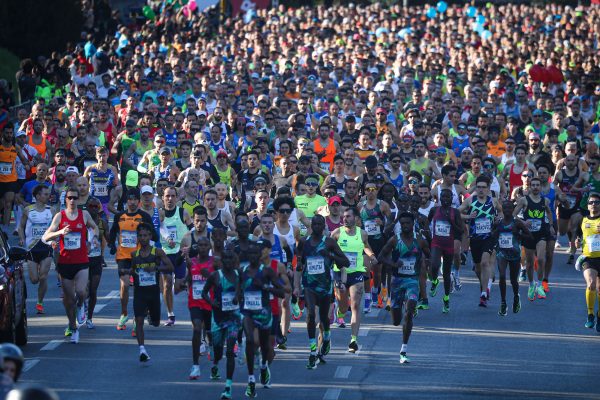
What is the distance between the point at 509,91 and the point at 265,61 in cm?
963

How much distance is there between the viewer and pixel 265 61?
1571 inches

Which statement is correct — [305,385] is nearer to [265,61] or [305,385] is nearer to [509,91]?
[509,91]

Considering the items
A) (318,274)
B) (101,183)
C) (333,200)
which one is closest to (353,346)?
(318,274)

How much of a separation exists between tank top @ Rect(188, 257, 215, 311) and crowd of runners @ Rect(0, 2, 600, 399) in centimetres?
3

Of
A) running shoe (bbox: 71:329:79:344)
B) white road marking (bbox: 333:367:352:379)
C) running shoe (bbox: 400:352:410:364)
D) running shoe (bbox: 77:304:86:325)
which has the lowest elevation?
white road marking (bbox: 333:367:352:379)

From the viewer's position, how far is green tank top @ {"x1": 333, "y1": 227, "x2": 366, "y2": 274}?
17820 mm

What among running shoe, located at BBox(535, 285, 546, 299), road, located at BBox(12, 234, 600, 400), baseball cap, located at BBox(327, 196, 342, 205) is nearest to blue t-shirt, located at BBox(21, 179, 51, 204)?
road, located at BBox(12, 234, 600, 400)

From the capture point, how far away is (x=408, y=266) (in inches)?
676

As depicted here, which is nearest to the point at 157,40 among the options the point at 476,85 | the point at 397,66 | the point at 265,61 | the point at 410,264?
the point at 265,61

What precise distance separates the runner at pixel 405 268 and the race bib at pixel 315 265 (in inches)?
33.5

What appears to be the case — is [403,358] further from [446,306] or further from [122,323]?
[122,323]

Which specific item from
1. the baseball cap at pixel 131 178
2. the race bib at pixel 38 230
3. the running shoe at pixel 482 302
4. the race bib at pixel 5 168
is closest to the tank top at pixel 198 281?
the race bib at pixel 38 230

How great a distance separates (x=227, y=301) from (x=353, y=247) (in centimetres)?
291

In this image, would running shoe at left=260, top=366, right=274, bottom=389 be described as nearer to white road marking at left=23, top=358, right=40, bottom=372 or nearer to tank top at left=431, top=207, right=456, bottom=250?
white road marking at left=23, top=358, right=40, bottom=372
